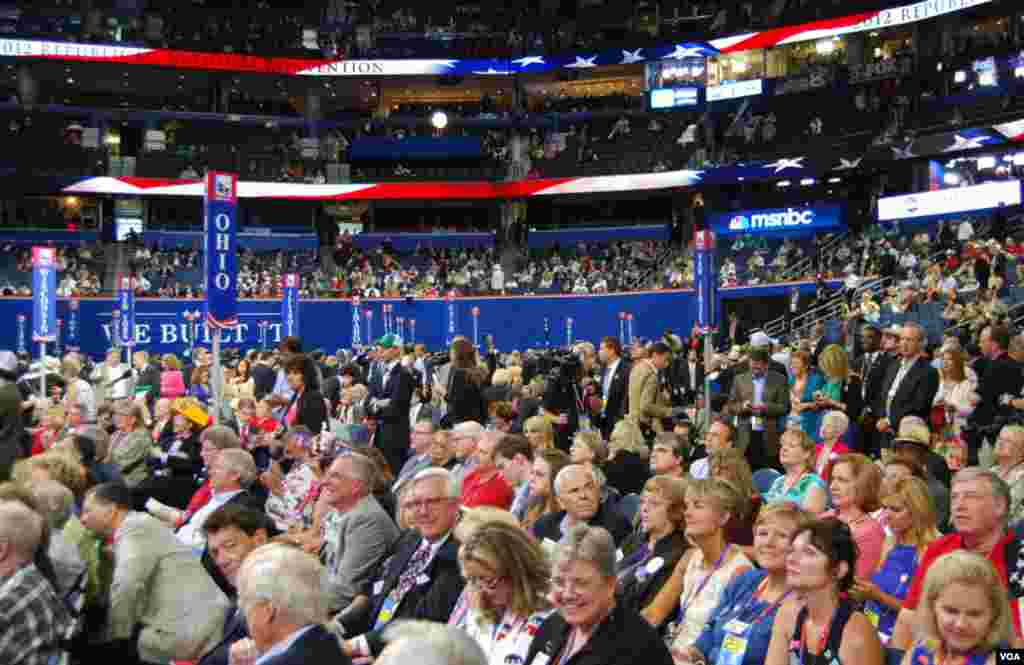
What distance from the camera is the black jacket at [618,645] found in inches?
155

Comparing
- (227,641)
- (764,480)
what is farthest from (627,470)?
(227,641)

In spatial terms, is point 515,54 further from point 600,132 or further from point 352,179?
point 352,179

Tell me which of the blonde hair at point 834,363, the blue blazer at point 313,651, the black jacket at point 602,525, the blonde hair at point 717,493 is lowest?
the black jacket at point 602,525

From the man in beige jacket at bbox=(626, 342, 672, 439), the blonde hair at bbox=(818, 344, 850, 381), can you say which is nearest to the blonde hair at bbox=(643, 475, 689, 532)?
the blonde hair at bbox=(818, 344, 850, 381)

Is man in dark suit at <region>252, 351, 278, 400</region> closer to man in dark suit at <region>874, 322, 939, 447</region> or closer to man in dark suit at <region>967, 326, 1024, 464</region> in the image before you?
→ man in dark suit at <region>874, 322, 939, 447</region>

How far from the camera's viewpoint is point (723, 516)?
532cm

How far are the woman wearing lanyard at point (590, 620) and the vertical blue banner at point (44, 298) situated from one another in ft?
37.7

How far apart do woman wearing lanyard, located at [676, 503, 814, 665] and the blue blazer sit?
70.0 inches

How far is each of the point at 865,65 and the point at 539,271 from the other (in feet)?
39.7

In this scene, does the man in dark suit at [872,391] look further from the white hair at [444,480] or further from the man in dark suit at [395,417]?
the white hair at [444,480]

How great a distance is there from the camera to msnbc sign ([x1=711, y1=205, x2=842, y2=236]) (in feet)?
121

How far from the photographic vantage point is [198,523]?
23.2 ft

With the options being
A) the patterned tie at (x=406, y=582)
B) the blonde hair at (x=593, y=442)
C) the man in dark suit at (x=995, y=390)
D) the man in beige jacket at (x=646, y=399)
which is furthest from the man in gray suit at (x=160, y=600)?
the man in dark suit at (x=995, y=390)

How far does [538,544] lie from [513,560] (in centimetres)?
15
